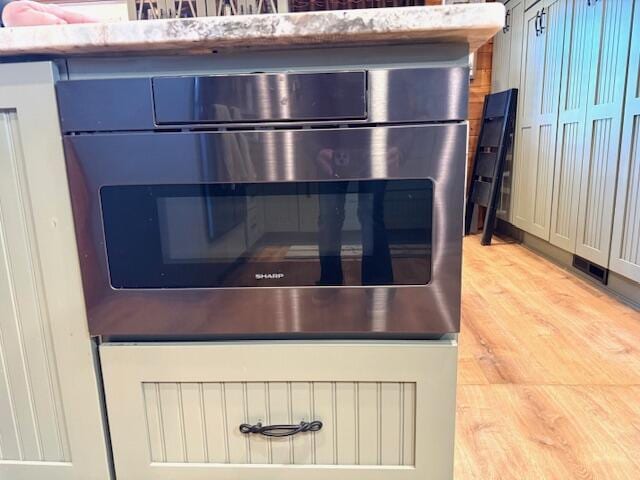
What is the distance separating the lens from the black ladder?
10.5 feet

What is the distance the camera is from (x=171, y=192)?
724 millimetres

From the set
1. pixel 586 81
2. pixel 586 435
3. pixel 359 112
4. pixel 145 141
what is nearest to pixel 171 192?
pixel 145 141

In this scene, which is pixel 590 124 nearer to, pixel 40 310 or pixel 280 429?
pixel 280 429

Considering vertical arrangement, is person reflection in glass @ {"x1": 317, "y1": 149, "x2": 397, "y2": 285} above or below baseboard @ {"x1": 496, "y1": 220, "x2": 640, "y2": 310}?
above

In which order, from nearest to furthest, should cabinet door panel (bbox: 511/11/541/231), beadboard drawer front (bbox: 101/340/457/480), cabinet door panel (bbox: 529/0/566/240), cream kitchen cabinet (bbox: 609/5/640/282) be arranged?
beadboard drawer front (bbox: 101/340/457/480), cream kitchen cabinet (bbox: 609/5/640/282), cabinet door panel (bbox: 529/0/566/240), cabinet door panel (bbox: 511/11/541/231)

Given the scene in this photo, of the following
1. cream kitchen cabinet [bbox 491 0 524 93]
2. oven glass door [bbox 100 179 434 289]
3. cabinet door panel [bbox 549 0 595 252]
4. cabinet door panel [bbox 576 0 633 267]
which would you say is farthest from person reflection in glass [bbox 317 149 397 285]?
cream kitchen cabinet [bbox 491 0 524 93]

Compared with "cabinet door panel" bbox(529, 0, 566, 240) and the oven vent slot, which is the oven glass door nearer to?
the oven vent slot

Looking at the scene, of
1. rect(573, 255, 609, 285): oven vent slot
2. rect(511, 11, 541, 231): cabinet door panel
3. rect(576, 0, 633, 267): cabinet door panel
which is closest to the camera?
rect(576, 0, 633, 267): cabinet door panel

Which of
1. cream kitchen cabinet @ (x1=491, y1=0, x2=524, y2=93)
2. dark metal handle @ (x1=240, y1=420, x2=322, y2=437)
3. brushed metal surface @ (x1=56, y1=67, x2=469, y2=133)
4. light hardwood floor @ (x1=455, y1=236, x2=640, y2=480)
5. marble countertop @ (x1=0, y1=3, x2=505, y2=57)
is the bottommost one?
light hardwood floor @ (x1=455, y1=236, x2=640, y2=480)

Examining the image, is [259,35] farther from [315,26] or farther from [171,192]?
[171,192]

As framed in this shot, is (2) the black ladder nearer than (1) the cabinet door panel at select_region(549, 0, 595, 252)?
No

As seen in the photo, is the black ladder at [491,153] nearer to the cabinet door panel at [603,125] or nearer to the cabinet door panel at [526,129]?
the cabinet door panel at [526,129]

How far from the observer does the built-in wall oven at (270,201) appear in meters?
0.68

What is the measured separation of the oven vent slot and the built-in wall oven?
6.35ft
